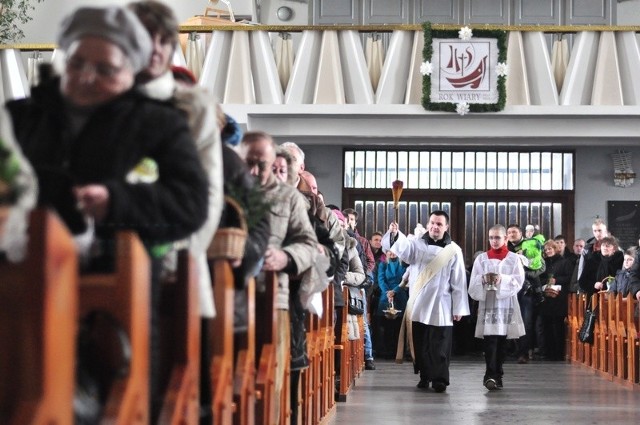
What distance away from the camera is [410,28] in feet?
62.2

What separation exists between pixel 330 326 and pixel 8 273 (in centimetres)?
801

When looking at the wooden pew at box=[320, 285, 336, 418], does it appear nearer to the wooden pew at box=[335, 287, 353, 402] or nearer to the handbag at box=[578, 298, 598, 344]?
the wooden pew at box=[335, 287, 353, 402]

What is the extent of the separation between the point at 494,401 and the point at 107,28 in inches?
353

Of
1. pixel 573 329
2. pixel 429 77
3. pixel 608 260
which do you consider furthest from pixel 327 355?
pixel 573 329

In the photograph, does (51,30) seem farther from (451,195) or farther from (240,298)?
(240,298)

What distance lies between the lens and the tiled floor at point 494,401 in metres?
9.98

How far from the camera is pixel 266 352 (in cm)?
564

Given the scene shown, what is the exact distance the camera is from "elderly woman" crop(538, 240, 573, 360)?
1981cm

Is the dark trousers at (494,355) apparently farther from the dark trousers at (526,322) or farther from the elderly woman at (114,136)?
the elderly woman at (114,136)

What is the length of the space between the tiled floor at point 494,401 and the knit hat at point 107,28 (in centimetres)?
652

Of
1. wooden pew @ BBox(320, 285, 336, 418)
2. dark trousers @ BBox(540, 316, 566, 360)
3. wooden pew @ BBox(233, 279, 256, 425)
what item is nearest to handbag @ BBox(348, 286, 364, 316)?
wooden pew @ BBox(320, 285, 336, 418)

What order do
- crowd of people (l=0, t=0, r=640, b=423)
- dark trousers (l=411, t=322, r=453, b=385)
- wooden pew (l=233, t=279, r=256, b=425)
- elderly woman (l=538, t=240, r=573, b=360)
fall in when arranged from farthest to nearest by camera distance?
elderly woman (l=538, t=240, r=573, b=360), dark trousers (l=411, t=322, r=453, b=385), wooden pew (l=233, t=279, r=256, b=425), crowd of people (l=0, t=0, r=640, b=423)

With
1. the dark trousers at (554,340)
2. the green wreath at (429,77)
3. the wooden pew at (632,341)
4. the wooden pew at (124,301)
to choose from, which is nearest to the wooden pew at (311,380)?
the wooden pew at (124,301)

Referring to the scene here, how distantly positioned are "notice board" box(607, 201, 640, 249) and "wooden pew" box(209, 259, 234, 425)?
18081 mm
